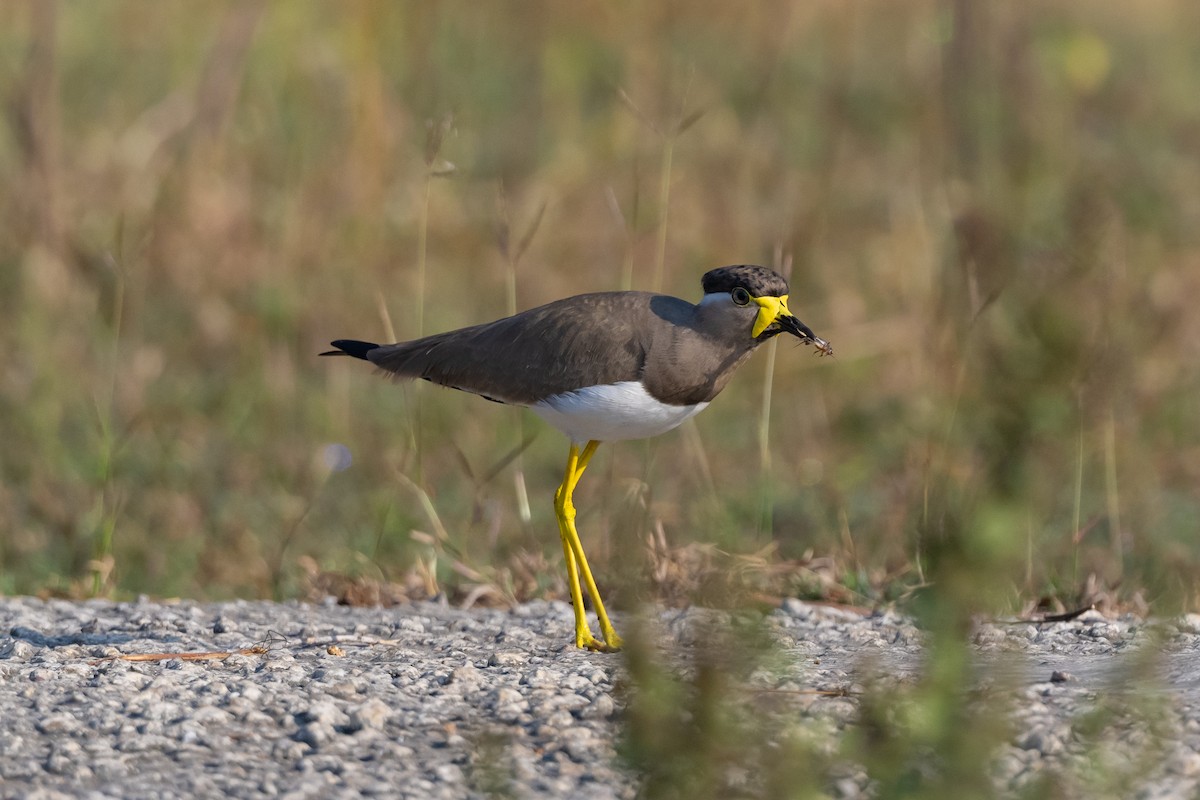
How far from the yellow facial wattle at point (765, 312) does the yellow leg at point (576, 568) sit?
0.57 meters

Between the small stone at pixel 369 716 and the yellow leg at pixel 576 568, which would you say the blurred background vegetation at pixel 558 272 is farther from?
the small stone at pixel 369 716

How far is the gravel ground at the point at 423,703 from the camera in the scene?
2.98 m

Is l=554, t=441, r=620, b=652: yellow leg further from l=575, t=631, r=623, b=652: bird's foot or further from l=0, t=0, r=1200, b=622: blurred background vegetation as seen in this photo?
l=0, t=0, r=1200, b=622: blurred background vegetation

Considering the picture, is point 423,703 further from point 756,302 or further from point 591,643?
point 756,302

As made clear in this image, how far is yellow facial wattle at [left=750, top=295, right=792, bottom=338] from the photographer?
13.5ft

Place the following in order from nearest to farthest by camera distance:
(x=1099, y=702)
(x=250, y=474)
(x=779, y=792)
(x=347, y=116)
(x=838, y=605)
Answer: (x=779, y=792) < (x=1099, y=702) < (x=838, y=605) < (x=250, y=474) < (x=347, y=116)

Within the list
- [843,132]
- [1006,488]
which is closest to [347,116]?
[843,132]

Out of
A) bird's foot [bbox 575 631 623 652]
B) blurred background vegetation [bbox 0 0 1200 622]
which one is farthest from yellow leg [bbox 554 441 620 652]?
blurred background vegetation [bbox 0 0 1200 622]

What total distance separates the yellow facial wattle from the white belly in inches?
9.7

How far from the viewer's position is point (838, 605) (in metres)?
4.93

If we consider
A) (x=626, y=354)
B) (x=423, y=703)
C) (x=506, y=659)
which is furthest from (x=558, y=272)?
(x=423, y=703)

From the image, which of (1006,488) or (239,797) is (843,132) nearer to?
(1006,488)

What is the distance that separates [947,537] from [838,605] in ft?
6.75

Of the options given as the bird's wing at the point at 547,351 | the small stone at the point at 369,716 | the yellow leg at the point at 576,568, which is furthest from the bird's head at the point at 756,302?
the small stone at the point at 369,716
